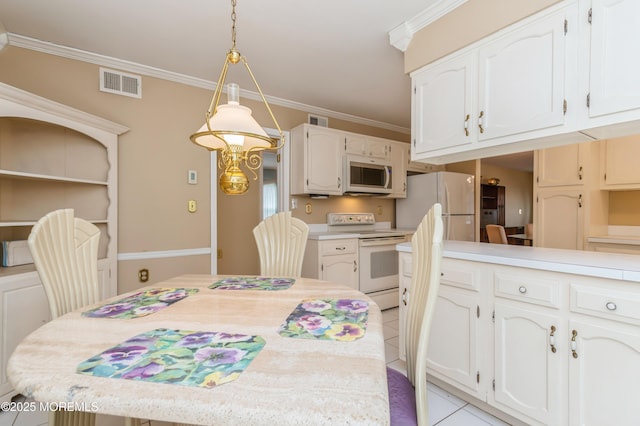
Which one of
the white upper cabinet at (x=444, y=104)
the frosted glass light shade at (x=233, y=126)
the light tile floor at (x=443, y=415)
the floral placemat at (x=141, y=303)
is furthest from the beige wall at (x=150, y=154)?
the white upper cabinet at (x=444, y=104)

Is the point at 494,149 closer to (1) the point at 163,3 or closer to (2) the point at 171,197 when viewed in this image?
(1) the point at 163,3

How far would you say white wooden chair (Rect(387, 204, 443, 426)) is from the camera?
0.92 m

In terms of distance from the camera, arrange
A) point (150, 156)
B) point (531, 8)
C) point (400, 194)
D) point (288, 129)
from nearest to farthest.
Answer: point (531, 8) < point (150, 156) < point (288, 129) < point (400, 194)

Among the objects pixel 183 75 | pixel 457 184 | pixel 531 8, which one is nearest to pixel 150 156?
pixel 183 75

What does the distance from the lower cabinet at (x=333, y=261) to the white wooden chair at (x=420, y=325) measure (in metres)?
2.00

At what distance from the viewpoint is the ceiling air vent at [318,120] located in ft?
12.3

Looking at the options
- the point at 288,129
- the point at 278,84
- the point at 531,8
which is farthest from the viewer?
the point at 288,129

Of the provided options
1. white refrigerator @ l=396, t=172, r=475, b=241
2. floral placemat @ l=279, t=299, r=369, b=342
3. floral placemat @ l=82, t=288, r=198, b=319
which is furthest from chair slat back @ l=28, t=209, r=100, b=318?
white refrigerator @ l=396, t=172, r=475, b=241

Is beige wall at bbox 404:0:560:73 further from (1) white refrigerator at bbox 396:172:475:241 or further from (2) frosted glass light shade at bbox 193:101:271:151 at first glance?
(1) white refrigerator at bbox 396:172:475:241

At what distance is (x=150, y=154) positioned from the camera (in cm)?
277

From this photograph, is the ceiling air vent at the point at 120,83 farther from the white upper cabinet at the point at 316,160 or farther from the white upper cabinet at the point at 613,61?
the white upper cabinet at the point at 613,61

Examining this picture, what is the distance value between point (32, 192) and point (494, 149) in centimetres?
339

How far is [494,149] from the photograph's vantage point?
6.18 feet

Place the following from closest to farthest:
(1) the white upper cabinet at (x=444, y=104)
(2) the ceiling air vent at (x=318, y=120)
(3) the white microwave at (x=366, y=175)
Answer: (1) the white upper cabinet at (x=444, y=104)
(3) the white microwave at (x=366, y=175)
(2) the ceiling air vent at (x=318, y=120)
